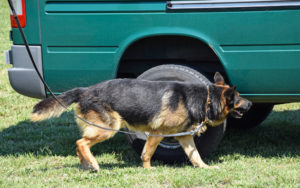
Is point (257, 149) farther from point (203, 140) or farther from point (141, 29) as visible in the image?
point (141, 29)

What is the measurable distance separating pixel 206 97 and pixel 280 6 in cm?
110

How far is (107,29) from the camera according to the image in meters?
4.25

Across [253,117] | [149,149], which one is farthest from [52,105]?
[253,117]

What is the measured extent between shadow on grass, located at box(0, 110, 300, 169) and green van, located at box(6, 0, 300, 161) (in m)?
0.64

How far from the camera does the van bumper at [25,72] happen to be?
4.39 m

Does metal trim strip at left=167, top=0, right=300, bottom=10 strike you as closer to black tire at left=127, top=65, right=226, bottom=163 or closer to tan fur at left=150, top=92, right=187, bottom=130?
black tire at left=127, top=65, right=226, bottom=163

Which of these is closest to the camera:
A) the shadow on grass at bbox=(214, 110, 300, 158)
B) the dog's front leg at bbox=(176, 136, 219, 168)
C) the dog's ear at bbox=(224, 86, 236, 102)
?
the dog's ear at bbox=(224, 86, 236, 102)

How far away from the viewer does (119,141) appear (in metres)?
5.51

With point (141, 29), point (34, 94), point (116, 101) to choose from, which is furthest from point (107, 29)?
point (34, 94)

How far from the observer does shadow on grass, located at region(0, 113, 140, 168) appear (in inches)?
197

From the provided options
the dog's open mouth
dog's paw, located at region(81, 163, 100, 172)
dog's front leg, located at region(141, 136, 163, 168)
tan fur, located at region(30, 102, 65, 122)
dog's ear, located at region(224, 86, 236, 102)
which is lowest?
dog's paw, located at region(81, 163, 100, 172)

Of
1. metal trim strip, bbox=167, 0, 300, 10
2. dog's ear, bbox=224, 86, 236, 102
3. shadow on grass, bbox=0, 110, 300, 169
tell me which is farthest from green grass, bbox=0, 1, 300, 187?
metal trim strip, bbox=167, 0, 300, 10

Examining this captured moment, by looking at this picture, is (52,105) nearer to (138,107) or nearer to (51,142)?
(138,107)

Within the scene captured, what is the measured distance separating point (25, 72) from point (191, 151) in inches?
74.2
